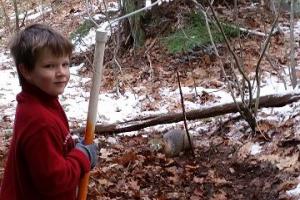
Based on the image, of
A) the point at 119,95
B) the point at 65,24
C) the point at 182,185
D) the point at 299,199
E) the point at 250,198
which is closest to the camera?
the point at 299,199

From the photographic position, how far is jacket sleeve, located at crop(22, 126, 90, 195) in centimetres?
207

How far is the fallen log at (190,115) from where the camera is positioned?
18.4 ft

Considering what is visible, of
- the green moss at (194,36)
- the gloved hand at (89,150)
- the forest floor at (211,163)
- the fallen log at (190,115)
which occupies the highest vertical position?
the gloved hand at (89,150)

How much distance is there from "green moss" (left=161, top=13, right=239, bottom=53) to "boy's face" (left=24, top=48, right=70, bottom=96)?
5.76 m

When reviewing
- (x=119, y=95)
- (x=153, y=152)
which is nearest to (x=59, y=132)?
(x=153, y=152)

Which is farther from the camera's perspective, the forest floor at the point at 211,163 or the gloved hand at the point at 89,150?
the forest floor at the point at 211,163

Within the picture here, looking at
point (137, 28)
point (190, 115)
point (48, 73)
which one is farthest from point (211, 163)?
point (137, 28)

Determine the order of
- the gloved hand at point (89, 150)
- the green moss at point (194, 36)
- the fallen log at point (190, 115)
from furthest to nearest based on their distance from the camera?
the green moss at point (194, 36), the fallen log at point (190, 115), the gloved hand at point (89, 150)

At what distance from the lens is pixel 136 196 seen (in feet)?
14.8

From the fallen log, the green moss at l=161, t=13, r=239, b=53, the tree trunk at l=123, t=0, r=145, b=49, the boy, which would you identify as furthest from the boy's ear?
the tree trunk at l=123, t=0, r=145, b=49

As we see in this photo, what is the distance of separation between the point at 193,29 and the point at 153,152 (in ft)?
11.5

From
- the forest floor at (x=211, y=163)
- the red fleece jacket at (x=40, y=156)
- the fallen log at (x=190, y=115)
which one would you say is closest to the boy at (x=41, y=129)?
the red fleece jacket at (x=40, y=156)

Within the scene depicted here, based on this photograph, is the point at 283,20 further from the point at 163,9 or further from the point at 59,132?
the point at 59,132

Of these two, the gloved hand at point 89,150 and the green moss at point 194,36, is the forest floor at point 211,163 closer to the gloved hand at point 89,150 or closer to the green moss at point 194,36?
the green moss at point 194,36
